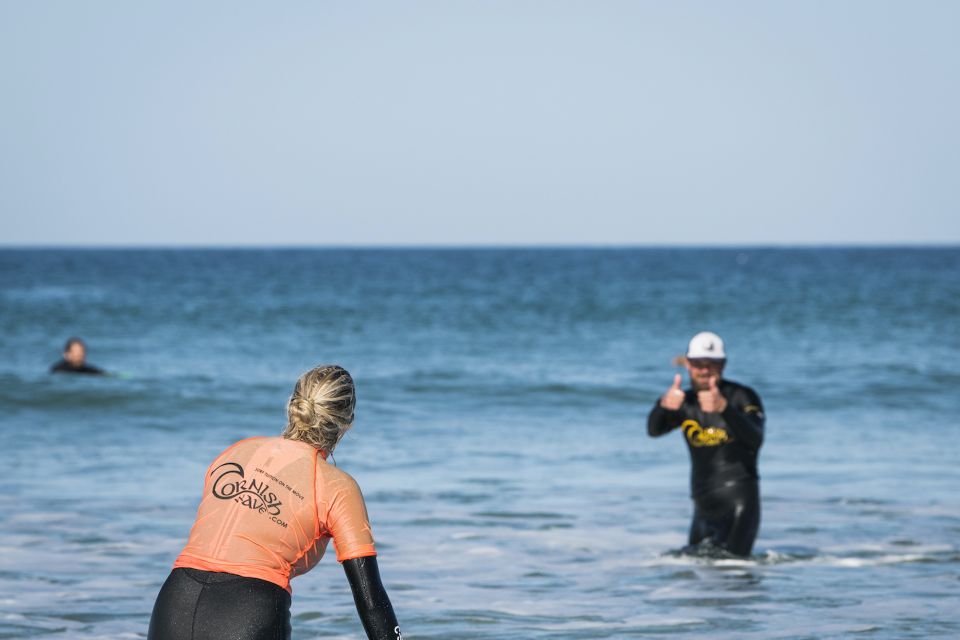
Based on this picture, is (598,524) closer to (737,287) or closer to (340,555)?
(340,555)

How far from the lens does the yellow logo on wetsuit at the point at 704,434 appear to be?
844 cm

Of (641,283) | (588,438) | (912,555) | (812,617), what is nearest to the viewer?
(812,617)

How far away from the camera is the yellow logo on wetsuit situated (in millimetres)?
8438

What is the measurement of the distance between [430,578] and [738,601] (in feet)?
6.52

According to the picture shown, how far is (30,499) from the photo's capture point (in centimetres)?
Result: 1134

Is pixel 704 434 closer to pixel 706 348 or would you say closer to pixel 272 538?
pixel 706 348

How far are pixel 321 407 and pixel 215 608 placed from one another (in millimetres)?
678

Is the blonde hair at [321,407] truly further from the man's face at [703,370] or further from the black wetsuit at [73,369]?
the black wetsuit at [73,369]

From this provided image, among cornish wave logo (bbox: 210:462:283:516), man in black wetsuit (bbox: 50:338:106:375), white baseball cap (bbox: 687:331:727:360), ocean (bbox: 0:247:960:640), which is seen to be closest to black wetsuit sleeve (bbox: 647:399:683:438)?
white baseball cap (bbox: 687:331:727:360)

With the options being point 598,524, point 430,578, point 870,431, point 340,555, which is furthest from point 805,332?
point 340,555

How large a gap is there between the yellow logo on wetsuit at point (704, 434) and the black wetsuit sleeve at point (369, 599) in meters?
4.71

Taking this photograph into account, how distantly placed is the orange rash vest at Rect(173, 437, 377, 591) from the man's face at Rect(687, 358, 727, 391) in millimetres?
4319

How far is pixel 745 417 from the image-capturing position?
797 cm

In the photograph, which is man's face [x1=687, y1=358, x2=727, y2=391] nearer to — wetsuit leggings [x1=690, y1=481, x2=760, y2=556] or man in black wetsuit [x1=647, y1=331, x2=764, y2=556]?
man in black wetsuit [x1=647, y1=331, x2=764, y2=556]
